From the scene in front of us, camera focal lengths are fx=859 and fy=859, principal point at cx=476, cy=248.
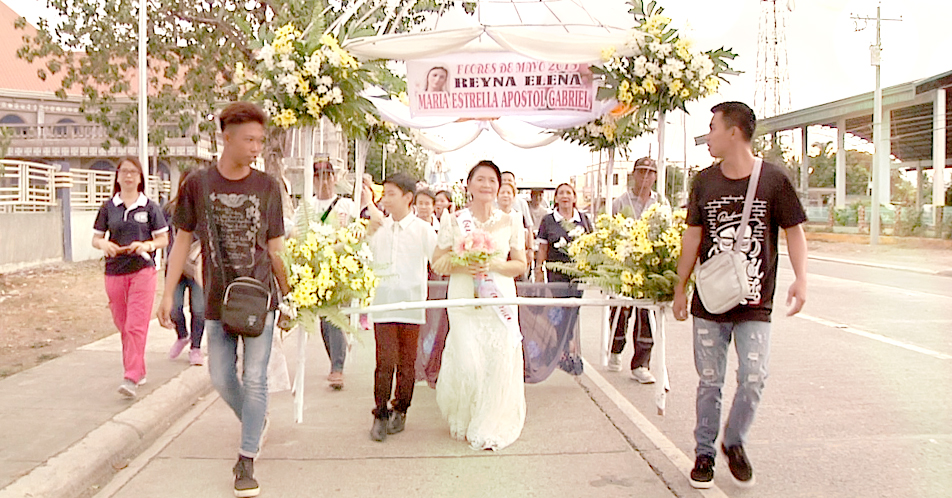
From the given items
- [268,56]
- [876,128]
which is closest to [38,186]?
[268,56]

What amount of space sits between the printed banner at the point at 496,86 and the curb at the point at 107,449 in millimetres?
3506

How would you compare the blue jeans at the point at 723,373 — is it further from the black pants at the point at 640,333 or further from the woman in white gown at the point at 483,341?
the black pants at the point at 640,333

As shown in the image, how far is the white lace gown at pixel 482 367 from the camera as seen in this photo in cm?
582

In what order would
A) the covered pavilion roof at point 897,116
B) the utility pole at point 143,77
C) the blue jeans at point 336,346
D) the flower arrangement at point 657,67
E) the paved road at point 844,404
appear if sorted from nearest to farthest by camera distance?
the paved road at point 844,404
the flower arrangement at point 657,67
the blue jeans at point 336,346
the utility pole at point 143,77
the covered pavilion roof at point 897,116

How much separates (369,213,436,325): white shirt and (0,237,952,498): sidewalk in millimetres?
1010

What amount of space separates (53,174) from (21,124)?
2650 cm

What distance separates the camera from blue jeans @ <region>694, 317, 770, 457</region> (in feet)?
15.4

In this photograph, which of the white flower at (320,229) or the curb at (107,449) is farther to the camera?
the white flower at (320,229)

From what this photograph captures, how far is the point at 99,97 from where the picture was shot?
23469 mm

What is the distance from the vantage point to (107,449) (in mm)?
5402

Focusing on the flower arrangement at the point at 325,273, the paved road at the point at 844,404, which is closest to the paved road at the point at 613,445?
the paved road at the point at 844,404

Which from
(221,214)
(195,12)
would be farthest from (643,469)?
(195,12)

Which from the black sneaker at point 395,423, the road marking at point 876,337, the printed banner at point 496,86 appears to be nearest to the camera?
the black sneaker at point 395,423

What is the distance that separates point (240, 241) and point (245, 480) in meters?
1.33
